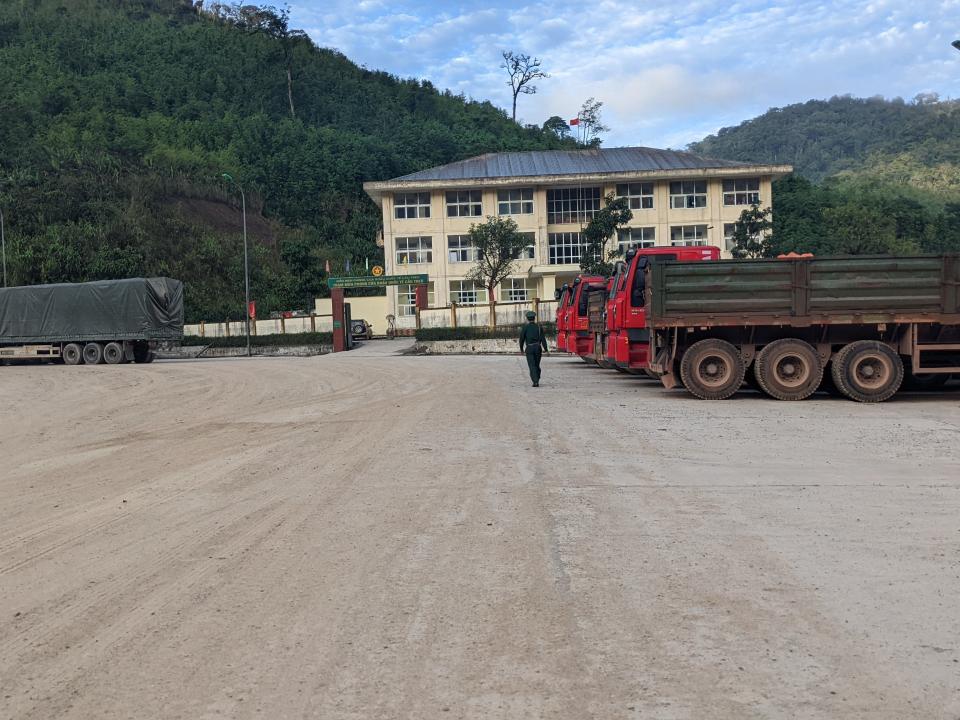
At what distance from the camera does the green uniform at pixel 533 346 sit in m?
18.7

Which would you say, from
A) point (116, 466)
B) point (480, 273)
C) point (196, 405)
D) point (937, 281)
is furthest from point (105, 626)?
point (480, 273)

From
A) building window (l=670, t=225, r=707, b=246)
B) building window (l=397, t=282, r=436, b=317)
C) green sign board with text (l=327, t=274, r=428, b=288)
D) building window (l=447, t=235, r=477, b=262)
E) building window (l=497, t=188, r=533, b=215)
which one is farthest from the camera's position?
building window (l=497, t=188, r=533, b=215)

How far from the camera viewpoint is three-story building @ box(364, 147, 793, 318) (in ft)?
194

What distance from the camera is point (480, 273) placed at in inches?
2159

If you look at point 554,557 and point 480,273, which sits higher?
point 480,273

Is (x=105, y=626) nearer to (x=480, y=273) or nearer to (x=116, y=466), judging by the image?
(x=116, y=466)

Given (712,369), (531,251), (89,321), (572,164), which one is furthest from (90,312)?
(572,164)

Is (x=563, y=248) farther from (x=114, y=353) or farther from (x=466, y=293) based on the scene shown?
(x=114, y=353)

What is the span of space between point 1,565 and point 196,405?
11.2 metres

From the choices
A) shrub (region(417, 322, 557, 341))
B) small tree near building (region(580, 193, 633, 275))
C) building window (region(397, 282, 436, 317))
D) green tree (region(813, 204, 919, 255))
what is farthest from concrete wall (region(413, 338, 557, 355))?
green tree (region(813, 204, 919, 255))

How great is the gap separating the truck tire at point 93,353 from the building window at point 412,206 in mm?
29841

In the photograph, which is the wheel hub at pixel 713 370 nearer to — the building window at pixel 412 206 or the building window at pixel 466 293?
the building window at pixel 466 293

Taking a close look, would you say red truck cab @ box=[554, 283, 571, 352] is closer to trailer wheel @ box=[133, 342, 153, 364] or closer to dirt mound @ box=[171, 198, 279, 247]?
trailer wheel @ box=[133, 342, 153, 364]

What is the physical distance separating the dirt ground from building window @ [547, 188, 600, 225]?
171ft
